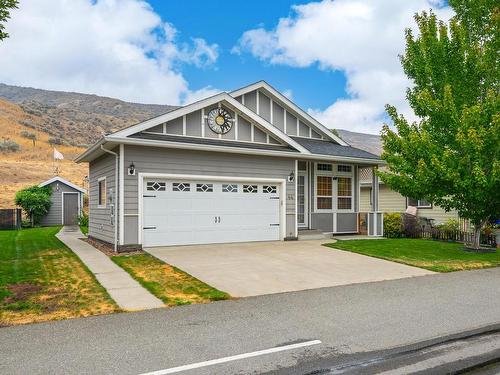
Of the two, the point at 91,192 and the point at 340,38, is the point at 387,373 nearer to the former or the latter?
the point at 91,192

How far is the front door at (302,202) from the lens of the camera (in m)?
16.5

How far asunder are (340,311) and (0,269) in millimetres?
7562

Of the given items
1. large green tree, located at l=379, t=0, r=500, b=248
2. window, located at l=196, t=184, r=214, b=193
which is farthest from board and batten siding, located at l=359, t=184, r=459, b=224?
window, located at l=196, t=184, r=214, b=193

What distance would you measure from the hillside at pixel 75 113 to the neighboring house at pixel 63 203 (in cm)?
1910

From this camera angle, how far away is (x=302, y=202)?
16.5m

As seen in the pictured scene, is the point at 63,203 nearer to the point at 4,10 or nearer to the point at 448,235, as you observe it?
the point at 4,10

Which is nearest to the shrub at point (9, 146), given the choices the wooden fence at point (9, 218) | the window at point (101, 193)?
the wooden fence at point (9, 218)

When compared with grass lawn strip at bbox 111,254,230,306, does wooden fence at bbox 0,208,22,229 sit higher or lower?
higher

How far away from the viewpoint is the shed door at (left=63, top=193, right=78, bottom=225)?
1069 inches

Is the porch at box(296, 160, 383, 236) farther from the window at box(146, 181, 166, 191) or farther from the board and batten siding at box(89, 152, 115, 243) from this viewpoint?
the board and batten siding at box(89, 152, 115, 243)

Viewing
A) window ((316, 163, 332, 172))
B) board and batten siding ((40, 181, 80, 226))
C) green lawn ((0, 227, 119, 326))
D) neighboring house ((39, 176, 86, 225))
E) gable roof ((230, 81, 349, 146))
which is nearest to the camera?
green lawn ((0, 227, 119, 326))

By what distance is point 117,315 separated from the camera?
5.69 m

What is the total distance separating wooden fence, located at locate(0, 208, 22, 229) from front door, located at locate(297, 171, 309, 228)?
1704 cm

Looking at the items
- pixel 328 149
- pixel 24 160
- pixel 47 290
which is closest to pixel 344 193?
pixel 328 149
